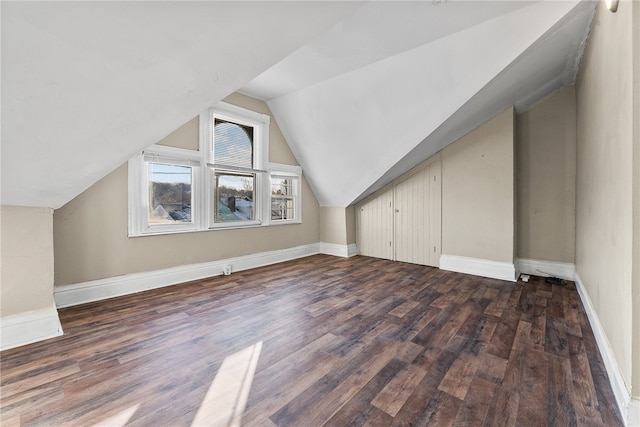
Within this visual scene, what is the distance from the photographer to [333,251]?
5250 millimetres

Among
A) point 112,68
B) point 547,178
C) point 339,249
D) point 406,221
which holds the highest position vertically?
point 112,68

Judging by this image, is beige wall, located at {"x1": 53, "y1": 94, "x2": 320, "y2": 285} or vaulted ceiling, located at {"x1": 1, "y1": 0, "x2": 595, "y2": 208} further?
beige wall, located at {"x1": 53, "y1": 94, "x2": 320, "y2": 285}

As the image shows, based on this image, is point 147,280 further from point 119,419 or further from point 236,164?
point 119,419

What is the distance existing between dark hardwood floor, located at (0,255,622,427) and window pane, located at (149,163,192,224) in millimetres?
946

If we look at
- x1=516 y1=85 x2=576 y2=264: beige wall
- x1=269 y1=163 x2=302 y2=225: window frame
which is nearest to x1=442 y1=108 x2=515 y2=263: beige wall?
x1=516 y1=85 x2=576 y2=264: beige wall

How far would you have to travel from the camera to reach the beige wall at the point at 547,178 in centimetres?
367

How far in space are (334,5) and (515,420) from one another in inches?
92.5

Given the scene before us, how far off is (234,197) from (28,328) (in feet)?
8.18

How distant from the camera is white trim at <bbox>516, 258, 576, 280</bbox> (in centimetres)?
369

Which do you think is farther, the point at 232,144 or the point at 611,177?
the point at 232,144

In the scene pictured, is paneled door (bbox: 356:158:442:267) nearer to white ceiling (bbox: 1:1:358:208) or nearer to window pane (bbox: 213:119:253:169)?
window pane (bbox: 213:119:253:169)

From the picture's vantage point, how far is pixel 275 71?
10.5ft

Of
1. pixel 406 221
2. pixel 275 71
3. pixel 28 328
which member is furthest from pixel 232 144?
pixel 406 221

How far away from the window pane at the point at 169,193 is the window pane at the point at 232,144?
537 mm
